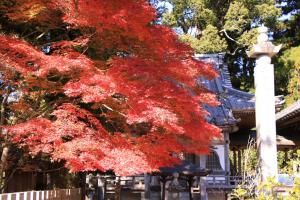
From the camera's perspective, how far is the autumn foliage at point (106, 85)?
7051mm

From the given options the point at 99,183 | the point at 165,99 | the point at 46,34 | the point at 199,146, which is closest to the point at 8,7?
the point at 46,34

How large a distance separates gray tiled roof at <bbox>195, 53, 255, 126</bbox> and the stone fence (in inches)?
267

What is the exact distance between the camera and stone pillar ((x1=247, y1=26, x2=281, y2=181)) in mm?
8648

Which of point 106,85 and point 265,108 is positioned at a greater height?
point 106,85

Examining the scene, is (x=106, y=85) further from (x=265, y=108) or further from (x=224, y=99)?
(x=224, y=99)

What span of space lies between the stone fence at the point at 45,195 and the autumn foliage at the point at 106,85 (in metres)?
0.55

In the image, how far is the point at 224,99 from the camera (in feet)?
58.8

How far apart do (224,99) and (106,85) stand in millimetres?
11633

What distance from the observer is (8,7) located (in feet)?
28.8

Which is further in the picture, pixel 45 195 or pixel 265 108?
pixel 265 108

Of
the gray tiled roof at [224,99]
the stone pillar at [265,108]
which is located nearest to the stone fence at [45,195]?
the stone pillar at [265,108]

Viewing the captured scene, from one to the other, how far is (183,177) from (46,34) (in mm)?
5886

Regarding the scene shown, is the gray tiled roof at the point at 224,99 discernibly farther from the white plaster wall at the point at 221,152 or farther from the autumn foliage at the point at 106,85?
the autumn foliage at the point at 106,85

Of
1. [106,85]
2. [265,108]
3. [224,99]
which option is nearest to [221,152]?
[224,99]
